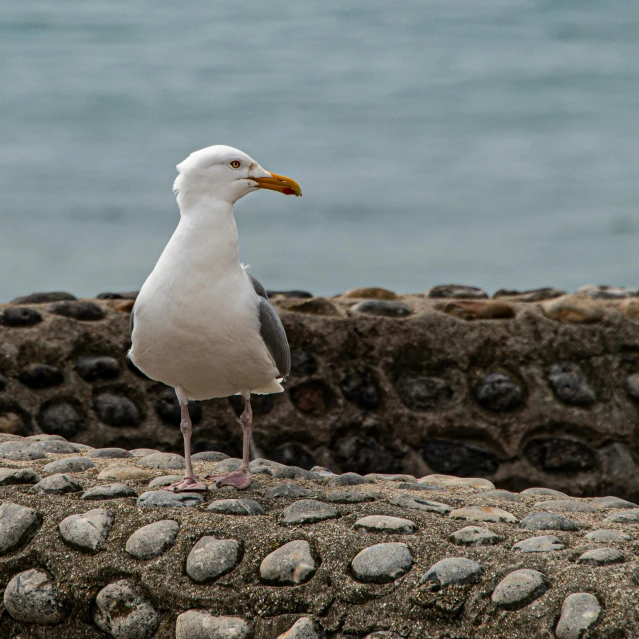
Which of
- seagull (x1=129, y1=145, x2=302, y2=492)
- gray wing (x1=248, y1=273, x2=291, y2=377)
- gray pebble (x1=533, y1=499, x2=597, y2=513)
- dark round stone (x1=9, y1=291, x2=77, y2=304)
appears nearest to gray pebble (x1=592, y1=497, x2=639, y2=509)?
gray pebble (x1=533, y1=499, x2=597, y2=513)

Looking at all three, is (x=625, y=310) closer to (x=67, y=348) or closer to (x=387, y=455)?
(x=387, y=455)

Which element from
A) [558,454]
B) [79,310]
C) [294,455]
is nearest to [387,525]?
[294,455]

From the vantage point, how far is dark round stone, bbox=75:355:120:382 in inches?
297

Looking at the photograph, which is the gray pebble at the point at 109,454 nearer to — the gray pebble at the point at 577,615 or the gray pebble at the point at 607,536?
the gray pebble at the point at 607,536

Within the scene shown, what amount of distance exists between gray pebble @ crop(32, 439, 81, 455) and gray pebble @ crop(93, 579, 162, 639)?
2.10 m

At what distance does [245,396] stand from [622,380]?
4.70 m

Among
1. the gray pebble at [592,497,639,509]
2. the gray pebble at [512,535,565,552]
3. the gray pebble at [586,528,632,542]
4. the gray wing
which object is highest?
the gray wing

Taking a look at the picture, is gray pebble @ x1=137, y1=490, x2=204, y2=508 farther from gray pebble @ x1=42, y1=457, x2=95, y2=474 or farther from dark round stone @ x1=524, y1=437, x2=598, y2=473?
dark round stone @ x1=524, y1=437, x2=598, y2=473

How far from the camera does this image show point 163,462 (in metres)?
5.57

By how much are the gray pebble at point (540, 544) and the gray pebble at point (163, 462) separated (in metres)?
2.44

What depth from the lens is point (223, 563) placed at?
3820mm

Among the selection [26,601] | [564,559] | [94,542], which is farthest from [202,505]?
[564,559]

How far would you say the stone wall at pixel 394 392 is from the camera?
7.54m

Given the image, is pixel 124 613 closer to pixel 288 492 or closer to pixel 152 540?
pixel 152 540
